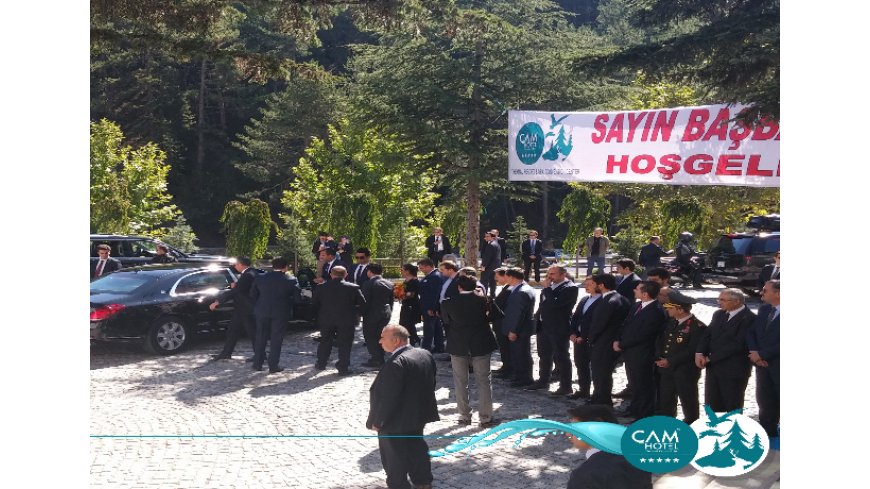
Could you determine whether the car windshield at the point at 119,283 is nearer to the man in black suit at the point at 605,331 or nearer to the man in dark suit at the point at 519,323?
the man in dark suit at the point at 519,323

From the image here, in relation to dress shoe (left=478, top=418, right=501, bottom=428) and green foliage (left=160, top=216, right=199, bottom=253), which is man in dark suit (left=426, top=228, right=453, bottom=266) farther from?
dress shoe (left=478, top=418, right=501, bottom=428)

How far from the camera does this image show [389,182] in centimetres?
2778

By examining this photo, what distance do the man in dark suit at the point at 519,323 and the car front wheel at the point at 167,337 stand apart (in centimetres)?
471

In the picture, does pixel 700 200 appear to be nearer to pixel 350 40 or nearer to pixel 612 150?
pixel 612 150

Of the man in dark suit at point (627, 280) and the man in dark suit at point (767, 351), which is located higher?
the man in dark suit at point (627, 280)

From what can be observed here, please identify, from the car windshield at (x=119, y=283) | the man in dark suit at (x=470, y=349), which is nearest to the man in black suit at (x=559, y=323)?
the man in dark suit at (x=470, y=349)

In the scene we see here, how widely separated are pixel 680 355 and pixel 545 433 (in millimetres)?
1699

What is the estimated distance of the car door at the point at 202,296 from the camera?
475 inches

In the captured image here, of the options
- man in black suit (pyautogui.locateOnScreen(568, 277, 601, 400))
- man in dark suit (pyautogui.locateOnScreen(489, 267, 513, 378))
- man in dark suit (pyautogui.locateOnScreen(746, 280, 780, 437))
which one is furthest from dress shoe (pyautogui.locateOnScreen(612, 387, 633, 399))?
man in dark suit (pyautogui.locateOnScreen(746, 280, 780, 437))

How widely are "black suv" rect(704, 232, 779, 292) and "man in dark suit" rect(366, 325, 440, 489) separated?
13.7m

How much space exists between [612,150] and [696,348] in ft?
10.4

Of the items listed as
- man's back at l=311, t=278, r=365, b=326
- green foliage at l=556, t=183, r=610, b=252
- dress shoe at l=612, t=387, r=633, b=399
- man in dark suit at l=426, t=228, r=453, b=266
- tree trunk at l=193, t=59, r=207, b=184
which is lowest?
dress shoe at l=612, t=387, r=633, b=399

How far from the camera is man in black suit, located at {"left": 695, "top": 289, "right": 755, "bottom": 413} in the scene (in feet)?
24.4

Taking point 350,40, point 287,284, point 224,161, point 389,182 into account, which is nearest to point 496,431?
point 287,284
